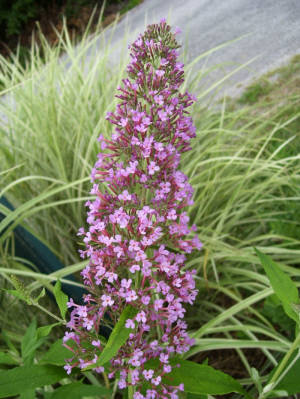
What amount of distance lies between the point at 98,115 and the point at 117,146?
1391 millimetres

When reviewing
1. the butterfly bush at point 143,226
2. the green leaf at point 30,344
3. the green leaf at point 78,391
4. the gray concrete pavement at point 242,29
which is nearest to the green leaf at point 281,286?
the butterfly bush at point 143,226

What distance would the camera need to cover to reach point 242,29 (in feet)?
6.63

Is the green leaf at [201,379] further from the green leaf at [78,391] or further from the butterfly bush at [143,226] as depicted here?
the green leaf at [78,391]

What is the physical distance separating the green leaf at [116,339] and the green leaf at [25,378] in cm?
13

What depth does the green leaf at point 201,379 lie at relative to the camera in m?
0.58

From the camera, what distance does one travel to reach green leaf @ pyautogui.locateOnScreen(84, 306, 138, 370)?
0.52 metres

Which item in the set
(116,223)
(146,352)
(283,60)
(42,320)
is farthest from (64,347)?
(283,60)

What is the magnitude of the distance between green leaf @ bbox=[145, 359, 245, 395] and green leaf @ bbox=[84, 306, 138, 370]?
0.12 meters

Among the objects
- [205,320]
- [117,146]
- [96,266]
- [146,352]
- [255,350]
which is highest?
[117,146]

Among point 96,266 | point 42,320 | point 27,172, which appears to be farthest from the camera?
point 27,172

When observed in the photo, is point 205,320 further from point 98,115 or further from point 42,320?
point 98,115

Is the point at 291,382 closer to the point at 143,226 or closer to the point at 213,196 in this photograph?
the point at 143,226

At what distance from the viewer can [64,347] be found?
2.29 ft

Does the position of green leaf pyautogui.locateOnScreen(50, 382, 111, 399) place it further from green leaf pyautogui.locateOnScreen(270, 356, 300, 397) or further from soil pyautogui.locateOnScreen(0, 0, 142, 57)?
soil pyautogui.locateOnScreen(0, 0, 142, 57)
